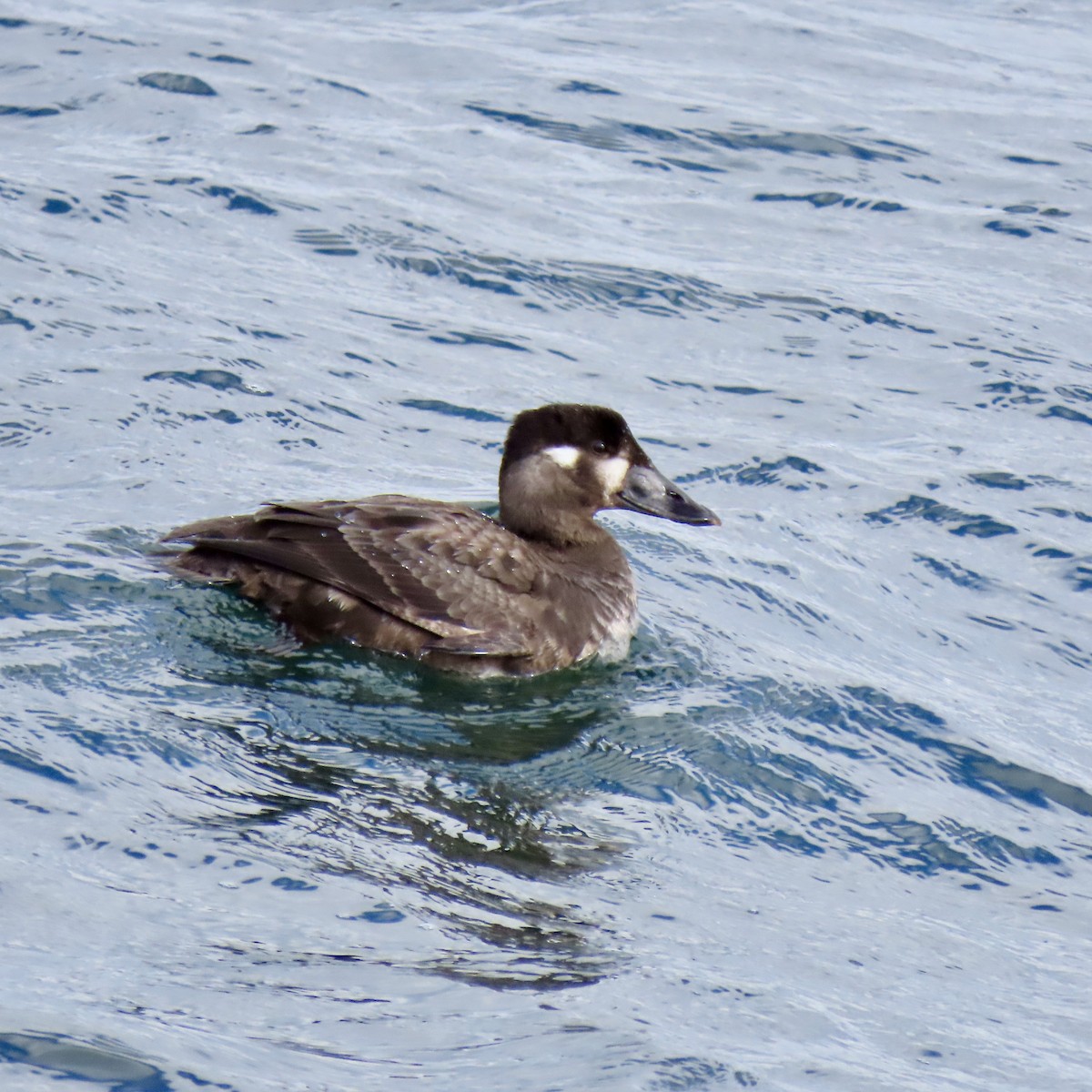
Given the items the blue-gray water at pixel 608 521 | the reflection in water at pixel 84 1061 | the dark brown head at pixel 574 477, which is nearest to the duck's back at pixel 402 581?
the blue-gray water at pixel 608 521

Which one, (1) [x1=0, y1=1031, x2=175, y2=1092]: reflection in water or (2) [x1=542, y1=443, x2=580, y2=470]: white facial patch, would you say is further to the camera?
(2) [x1=542, y1=443, x2=580, y2=470]: white facial patch

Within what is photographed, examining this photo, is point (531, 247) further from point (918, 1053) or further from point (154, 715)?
point (918, 1053)

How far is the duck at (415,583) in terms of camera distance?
6754mm

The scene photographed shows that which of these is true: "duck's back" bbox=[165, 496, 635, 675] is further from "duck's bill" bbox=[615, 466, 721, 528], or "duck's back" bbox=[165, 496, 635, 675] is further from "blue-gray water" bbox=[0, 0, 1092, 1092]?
"duck's bill" bbox=[615, 466, 721, 528]

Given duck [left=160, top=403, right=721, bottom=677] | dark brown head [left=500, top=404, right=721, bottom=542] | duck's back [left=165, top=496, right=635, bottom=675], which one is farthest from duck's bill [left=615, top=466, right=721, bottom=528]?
duck's back [left=165, top=496, right=635, bottom=675]

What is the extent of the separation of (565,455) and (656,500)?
455 millimetres

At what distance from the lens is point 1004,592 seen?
7941mm

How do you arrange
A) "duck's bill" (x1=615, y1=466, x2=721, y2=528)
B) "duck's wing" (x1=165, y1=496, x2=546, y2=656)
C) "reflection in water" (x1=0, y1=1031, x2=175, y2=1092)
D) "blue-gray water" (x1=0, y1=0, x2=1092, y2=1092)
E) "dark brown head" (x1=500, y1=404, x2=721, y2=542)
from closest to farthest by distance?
"reflection in water" (x1=0, y1=1031, x2=175, y2=1092) → "blue-gray water" (x1=0, y1=0, x2=1092, y2=1092) → "duck's wing" (x1=165, y1=496, x2=546, y2=656) → "dark brown head" (x1=500, y1=404, x2=721, y2=542) → "duck's bill" (x1=615, y1=466, x2=721, y2=528)

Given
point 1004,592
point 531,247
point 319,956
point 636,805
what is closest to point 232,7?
point 531,247

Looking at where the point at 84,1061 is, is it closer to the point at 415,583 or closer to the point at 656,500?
the point at 415,583

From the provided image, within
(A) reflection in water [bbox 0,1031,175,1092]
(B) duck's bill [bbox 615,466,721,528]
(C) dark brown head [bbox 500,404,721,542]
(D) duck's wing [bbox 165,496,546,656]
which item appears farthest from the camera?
(B) duck's bill [bbox 615,466,721,528]

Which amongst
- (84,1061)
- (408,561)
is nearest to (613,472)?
(408,561)

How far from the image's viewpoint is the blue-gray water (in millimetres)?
4703

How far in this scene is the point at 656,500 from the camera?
7562mm
